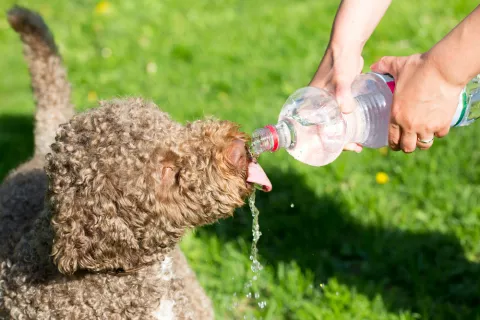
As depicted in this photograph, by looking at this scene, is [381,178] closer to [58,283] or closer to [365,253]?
[365,253]

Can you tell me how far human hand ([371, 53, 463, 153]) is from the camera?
264cm

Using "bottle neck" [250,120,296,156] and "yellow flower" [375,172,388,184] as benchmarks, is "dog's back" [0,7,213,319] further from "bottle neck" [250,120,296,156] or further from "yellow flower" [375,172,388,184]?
"yellow flower" [375,172,388,184]

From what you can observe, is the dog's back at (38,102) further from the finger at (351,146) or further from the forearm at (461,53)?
the forearm at (461,53)

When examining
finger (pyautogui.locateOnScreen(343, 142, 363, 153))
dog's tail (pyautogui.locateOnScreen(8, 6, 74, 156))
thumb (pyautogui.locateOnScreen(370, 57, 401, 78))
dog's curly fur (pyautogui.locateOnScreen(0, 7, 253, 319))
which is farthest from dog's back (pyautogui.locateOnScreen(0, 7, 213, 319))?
thumb (pyautogui.locateOnScreen(370, 57, 401, 78))

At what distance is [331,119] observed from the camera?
9.86ft

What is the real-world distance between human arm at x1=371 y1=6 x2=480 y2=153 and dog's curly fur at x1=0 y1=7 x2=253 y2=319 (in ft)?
2.25

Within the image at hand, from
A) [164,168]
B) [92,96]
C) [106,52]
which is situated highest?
[106,52]

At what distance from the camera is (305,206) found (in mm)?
4512

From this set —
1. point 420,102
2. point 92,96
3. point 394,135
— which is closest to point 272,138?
point 394,135

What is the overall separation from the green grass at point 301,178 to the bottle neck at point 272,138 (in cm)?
117

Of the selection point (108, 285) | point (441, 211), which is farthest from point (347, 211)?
point (108, 285)

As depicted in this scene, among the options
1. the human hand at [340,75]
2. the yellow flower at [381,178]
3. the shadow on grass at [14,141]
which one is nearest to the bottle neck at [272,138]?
the human hand at [340,75]

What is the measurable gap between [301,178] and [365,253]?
0.85 metres

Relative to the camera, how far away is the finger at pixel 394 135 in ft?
9.30
